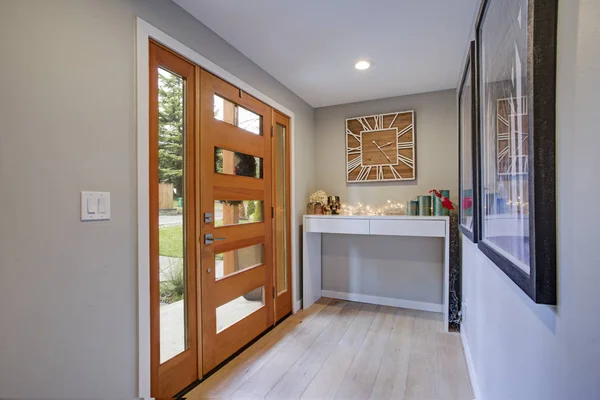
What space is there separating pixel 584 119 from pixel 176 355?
6.93 feet

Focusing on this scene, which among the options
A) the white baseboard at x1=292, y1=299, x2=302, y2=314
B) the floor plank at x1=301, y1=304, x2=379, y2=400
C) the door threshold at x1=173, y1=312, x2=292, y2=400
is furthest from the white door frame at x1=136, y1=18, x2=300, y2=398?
the white baseboard at x1=292, y1=299, x2=302, y2=314

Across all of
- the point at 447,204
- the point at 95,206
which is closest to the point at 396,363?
the point at 447,204

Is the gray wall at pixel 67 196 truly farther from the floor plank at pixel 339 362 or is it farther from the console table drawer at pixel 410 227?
the console table drawer at pixel 410 227

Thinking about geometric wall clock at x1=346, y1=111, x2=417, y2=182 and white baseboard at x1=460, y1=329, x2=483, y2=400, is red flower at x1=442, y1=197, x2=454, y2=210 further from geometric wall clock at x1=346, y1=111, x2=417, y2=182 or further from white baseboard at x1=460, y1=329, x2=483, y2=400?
white baseboard at x1=460, y1=329, x2=483, y2=400

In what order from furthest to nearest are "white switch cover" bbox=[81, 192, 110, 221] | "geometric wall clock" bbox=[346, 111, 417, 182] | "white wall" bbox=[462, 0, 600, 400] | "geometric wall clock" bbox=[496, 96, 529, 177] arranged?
"geometric wall clock" bbox=[346, 111, 417, 182], "white switch cover" bbox=[81, 192, 110, 221], "geometric wall clock" bbox=[496, 96, 529, 177], "white wall" bbox=[462, 0, 600, 400]

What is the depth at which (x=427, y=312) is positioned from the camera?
10.5 feet

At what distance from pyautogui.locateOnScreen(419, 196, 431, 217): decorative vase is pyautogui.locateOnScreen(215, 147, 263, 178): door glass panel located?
1659mm

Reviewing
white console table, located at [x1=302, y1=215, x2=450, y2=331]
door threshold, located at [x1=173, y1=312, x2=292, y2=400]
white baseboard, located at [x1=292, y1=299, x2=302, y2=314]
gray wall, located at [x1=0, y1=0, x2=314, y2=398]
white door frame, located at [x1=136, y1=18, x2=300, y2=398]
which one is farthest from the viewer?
white baseboard, located at [x1=292, y1=299, x2=302, y2=314]

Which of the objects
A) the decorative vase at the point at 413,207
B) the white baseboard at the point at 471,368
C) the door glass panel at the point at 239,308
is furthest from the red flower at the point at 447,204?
the door glass panel at the point at 239,308

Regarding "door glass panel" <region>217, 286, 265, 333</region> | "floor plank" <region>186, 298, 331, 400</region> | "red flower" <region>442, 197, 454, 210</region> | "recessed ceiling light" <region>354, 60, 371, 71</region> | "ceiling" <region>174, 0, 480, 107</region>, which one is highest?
"ceiling" <region>174, 0, 480, 107</region>

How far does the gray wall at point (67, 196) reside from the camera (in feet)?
3.64

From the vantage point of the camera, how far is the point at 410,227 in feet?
9.61

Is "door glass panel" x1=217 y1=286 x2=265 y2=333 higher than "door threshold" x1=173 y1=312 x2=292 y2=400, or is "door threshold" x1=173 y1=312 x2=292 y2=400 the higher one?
"door glass panel" x1=217 y1=286 x2=265 y2=333

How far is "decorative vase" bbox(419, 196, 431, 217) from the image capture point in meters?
3.06
